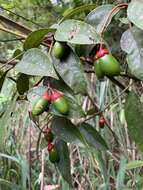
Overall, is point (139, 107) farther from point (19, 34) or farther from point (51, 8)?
point (51, 8)

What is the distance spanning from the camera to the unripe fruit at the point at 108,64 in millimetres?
570

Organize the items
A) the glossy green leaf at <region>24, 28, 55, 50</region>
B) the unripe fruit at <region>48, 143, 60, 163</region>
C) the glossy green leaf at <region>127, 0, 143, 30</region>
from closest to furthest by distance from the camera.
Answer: the glossy green leaf at <region>127, 0, 143, 30</region> → the glossy green leaf at <region>24, 28, 55, 50</region> → the unripe fruit at <region>48, 143, 60, 163</region>

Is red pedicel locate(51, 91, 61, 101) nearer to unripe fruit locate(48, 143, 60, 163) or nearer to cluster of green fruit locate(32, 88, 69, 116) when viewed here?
cluster of green fruit locate(32, 88, 69, 116)

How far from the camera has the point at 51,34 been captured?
723 millimetres

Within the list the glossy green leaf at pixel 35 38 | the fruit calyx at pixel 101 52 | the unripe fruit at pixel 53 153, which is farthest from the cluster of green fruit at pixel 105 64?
the unripe fruit at pixel 53 153

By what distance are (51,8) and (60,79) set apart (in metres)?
1.66

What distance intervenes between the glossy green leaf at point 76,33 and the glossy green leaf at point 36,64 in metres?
0.04

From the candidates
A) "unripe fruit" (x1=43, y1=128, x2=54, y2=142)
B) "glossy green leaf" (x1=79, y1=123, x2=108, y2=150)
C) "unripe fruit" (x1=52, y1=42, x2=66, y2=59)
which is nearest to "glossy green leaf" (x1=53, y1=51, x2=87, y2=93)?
"unripe fruit" (x1=52, y1=42, x2=66, y2=59)

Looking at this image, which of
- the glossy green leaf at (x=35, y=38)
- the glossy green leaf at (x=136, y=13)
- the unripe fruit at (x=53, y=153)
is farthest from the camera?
the unripe fruit at (x=53, y=153)

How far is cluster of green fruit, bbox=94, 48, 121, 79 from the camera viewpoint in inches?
22.5

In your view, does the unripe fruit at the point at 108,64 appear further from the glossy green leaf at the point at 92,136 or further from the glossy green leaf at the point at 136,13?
the glossy green leaf at the point at 92,136

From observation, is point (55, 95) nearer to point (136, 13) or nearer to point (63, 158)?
point (136, 13)

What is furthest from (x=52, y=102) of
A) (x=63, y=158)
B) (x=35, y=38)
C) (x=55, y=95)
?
(x=63, y=158)

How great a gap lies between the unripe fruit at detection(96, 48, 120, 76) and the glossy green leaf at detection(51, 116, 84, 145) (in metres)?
0.15
